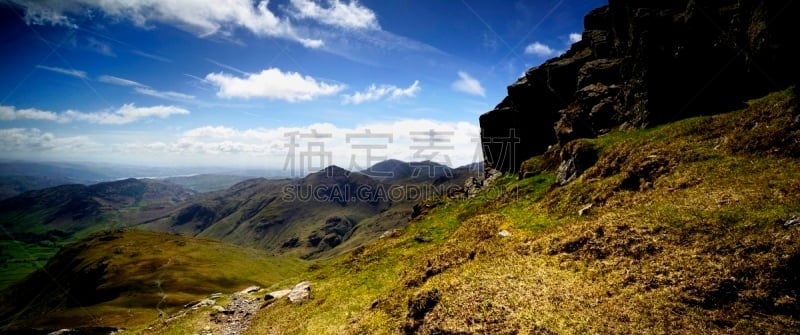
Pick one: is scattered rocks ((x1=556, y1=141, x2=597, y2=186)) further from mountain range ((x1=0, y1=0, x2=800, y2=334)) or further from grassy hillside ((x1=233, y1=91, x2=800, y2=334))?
grassy hillside ((x1=233, y1=91, x2=800, y2=334))

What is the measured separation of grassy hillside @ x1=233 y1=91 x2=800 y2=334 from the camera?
54.3ft

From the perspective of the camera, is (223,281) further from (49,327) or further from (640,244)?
(640,244)

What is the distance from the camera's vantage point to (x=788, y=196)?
814 inches

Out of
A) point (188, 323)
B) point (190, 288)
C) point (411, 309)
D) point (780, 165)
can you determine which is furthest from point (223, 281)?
point (780, 165)

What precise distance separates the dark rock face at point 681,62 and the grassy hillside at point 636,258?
20.5 feet

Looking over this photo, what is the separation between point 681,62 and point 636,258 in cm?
3459

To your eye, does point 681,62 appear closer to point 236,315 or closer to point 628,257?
point 628,257

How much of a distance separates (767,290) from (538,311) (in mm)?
9520

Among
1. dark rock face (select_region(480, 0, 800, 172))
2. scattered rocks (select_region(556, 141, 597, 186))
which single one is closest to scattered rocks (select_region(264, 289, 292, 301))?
scattered rocks (select_region(556, 141, 597, 186))

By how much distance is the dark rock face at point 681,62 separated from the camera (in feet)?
114

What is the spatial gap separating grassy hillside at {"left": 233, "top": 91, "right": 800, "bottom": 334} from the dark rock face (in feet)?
20.5

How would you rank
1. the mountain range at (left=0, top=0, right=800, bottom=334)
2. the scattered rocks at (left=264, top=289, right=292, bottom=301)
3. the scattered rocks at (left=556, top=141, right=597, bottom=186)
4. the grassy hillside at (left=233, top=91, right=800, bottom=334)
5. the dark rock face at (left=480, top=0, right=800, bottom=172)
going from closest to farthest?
the grassy hillside at (left=233, top=91, right=800, bottom=334) < the mountain range at (left=0, top=0, right=800, bottom=334) < the dark rock face at (left=480, top=0, right=800, bottom=172) < the scattered rocks at (left=556, top=141, right=597, bottom=186) < the scattered rocks at (left=264, top=289, right=292, bottom=301)

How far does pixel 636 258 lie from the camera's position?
20.8 m

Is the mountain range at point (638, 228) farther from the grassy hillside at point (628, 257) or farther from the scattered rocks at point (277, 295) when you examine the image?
the scattered rocks at point (277, 295)
